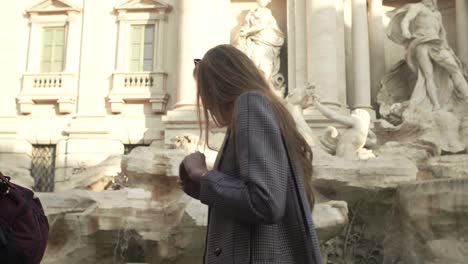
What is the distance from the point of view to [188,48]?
1587 cm

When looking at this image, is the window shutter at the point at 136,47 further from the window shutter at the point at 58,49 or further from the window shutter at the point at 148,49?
the window shutter at the point at 58,49

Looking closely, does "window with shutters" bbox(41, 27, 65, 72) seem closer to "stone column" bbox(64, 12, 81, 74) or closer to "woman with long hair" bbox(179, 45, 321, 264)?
"stone column" bbox(64, 12, 81, 74)

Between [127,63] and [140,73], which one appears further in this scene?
[127,63]

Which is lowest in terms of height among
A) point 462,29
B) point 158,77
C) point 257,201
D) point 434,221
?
point 434,221

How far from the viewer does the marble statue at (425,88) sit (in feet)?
42.7

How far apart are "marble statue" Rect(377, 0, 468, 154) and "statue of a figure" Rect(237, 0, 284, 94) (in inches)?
119

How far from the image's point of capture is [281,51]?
1686 centimetres

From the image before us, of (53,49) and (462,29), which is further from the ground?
(462,29)

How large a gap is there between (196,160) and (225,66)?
1.15 feet


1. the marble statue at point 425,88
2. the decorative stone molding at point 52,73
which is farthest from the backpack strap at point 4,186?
the decorative stone molding at point 52,73

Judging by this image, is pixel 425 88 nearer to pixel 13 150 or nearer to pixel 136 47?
pixel 136 47

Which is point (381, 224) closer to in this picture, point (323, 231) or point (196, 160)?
point (323, 231)

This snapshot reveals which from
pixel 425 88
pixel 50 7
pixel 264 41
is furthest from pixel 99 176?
pixel 425 88

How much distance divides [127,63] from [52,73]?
89.5 inches
